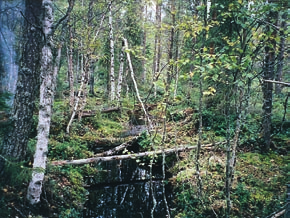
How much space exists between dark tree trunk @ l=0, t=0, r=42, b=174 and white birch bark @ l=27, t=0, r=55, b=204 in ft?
0.45

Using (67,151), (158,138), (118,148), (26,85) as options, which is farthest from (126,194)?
(26,85)

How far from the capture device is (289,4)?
16.0 ft

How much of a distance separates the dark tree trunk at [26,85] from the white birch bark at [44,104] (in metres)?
0.14

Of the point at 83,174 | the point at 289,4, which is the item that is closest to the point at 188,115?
the point at 83,174

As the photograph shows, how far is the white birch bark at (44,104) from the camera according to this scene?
504cm

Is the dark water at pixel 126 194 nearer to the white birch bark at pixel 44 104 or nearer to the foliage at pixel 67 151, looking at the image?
the foliage at pixel 67 151

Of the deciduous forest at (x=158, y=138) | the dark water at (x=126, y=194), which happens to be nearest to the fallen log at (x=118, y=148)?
the deciduous forest at (x=158, y=138)

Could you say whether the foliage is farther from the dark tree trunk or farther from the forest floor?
the dark tree trunk

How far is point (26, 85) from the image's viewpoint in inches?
197

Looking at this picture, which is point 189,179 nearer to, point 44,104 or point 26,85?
point 44,104

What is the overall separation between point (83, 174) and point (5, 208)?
3265 millimetres

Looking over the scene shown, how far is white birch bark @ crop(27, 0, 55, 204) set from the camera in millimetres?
5043

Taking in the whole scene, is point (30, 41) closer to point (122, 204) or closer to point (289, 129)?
point (122, 204)

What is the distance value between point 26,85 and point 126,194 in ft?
15.3
